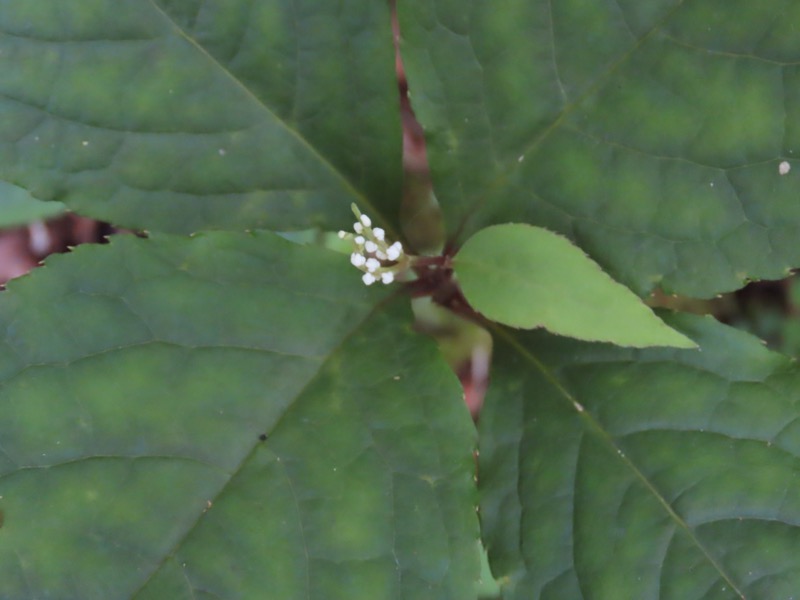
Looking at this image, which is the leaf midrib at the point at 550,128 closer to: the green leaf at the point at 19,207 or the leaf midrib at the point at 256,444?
the leaf midrib at the point at 256,444

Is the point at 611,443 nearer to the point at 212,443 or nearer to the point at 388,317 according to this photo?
the point at 388,317

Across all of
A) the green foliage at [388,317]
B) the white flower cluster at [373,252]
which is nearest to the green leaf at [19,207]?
the green foliage at [388,317]

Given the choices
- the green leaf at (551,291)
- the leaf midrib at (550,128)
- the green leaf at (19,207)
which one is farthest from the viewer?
the green leaf at (19,207)

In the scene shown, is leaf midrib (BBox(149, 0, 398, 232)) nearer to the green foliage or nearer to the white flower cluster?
the green foliage

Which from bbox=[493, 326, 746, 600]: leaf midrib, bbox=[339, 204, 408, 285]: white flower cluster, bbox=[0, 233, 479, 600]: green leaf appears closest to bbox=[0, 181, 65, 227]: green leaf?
bbox=[0, 233, 479, 600]: green leaf

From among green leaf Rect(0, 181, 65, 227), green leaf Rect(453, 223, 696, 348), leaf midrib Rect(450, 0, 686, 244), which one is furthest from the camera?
green leaf Rect(0, 181, 65, 227)

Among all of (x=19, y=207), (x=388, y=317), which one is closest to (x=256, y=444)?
(x=388, y=317)

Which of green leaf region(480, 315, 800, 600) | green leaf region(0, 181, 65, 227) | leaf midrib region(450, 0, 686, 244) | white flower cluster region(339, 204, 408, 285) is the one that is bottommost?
green leaf region(0, 181, 65, 227)

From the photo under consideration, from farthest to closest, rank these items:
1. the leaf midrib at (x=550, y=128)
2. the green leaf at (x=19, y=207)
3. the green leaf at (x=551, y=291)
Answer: the green leaf at (x=19, y=207)
the leaf midrib at (x=550, y=128)
the green leaf at (x=551, y=291)
